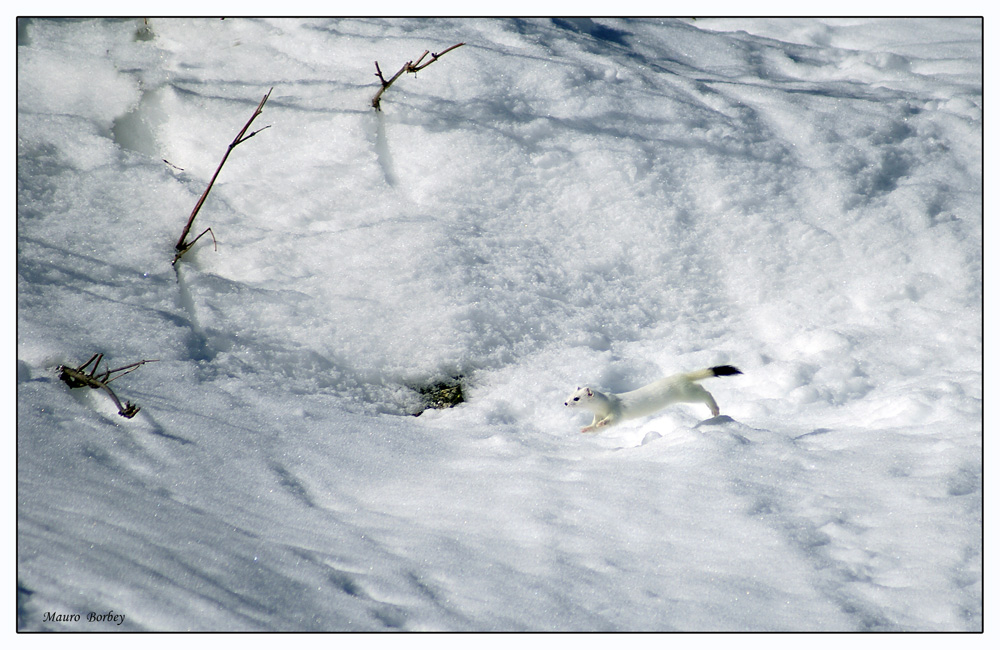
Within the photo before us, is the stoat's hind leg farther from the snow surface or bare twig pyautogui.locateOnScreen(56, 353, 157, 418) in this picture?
bare twig pyautogui.locateOnScreen(56, 353, 157, 418)

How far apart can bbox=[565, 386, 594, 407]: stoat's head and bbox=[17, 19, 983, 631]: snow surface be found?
14 cm

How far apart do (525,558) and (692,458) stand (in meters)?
0.81

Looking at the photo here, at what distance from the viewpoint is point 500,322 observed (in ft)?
10.1

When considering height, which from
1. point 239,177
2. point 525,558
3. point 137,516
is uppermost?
point 239,177

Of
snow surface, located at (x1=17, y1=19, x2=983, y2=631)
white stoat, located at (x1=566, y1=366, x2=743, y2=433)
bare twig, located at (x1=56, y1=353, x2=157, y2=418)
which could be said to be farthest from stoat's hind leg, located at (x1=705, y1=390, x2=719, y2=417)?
bare twig, located at (x1=56, y1=353, x2=157, y2=418)

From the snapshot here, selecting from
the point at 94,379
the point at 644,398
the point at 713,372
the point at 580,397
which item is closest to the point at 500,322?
the point at 580,397

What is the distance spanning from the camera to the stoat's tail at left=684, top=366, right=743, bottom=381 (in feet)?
8.60

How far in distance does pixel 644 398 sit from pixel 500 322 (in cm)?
82

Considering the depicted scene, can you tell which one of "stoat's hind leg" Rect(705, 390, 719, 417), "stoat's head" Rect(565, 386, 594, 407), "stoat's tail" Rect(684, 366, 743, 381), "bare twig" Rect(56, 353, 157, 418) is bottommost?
"stoat's hind leg" Rect(705, 390, 719, 417)

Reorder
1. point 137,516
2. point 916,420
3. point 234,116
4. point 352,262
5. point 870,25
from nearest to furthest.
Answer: point 137,516
point 916,420
point 352,262
point 234,116
point 870,25

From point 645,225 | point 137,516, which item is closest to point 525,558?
point 137,516

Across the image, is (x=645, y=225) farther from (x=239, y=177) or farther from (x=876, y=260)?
(x=239, y=177)

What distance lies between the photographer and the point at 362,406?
2.68 m

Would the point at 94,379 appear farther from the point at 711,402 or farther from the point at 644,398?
the point at 711,402
